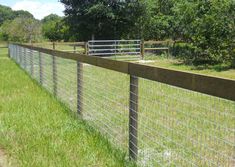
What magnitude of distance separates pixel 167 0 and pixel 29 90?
109 ft

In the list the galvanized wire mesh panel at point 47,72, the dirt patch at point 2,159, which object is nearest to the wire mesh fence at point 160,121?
the galvanized wire mesh panel at point 47,72

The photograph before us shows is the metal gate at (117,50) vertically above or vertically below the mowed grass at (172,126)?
below

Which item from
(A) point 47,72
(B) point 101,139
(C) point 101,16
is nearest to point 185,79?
(B) point 101,139

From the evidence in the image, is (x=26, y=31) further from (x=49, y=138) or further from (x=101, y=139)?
(x=101, y=139)

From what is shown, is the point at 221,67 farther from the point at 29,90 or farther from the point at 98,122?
the point at 98,122

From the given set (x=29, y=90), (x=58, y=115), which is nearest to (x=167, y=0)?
(x=29, y=90)

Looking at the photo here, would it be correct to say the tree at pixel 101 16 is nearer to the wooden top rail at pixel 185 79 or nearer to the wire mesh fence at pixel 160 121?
the wire mesh fence at pixel 160 121

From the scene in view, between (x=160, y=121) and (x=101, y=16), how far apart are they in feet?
86.3

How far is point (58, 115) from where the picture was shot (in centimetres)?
675

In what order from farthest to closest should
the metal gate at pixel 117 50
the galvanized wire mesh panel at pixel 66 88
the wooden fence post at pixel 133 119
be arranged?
the metal gate at pixel 117 50 → the galvanized wire mesh panel at pixel 66 88 → the wooden fence post at pixel 133 119

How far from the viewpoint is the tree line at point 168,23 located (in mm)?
17438

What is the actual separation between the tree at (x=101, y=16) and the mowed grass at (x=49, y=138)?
24.1 m

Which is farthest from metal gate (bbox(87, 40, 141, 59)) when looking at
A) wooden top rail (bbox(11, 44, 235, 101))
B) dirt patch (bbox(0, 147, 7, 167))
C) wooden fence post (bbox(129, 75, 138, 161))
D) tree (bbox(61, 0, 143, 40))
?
wooden top rail (bbox(11, 44, 235, 101))

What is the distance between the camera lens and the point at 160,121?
614 centimetres
